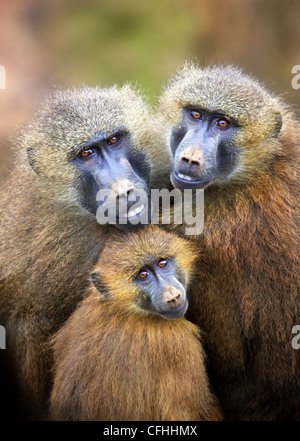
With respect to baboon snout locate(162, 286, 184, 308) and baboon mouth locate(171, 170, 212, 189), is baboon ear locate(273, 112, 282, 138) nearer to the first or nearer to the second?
baboon mouth locate(171, 170, 212, 189)

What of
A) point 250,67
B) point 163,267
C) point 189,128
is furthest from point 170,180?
point 250,67

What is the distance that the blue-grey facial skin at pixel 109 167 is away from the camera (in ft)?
17.7

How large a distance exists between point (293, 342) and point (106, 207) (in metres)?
1.75

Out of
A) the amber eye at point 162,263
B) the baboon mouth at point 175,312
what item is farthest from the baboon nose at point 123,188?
the baboon mouth at point 175,312

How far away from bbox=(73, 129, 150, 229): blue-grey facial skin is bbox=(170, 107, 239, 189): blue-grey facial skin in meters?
0.30

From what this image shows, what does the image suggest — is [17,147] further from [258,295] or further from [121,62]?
[121,62]

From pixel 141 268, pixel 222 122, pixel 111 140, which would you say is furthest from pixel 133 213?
pixel 222 122

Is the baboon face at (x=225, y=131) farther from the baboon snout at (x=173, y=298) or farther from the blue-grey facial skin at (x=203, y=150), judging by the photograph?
the baboon snout at (x=173, y=298)

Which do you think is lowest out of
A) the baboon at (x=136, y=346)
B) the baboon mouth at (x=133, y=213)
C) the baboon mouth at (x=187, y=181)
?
the baboon at (x=136, y=346)

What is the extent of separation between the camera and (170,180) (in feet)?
19.0

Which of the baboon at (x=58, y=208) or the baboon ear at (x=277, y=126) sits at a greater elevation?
the baboon ear at (x=277, y=126)

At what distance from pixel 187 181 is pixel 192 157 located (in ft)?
0.59

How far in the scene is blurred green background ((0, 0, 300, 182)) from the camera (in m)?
12.2

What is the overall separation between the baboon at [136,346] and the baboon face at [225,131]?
1.96 feet
